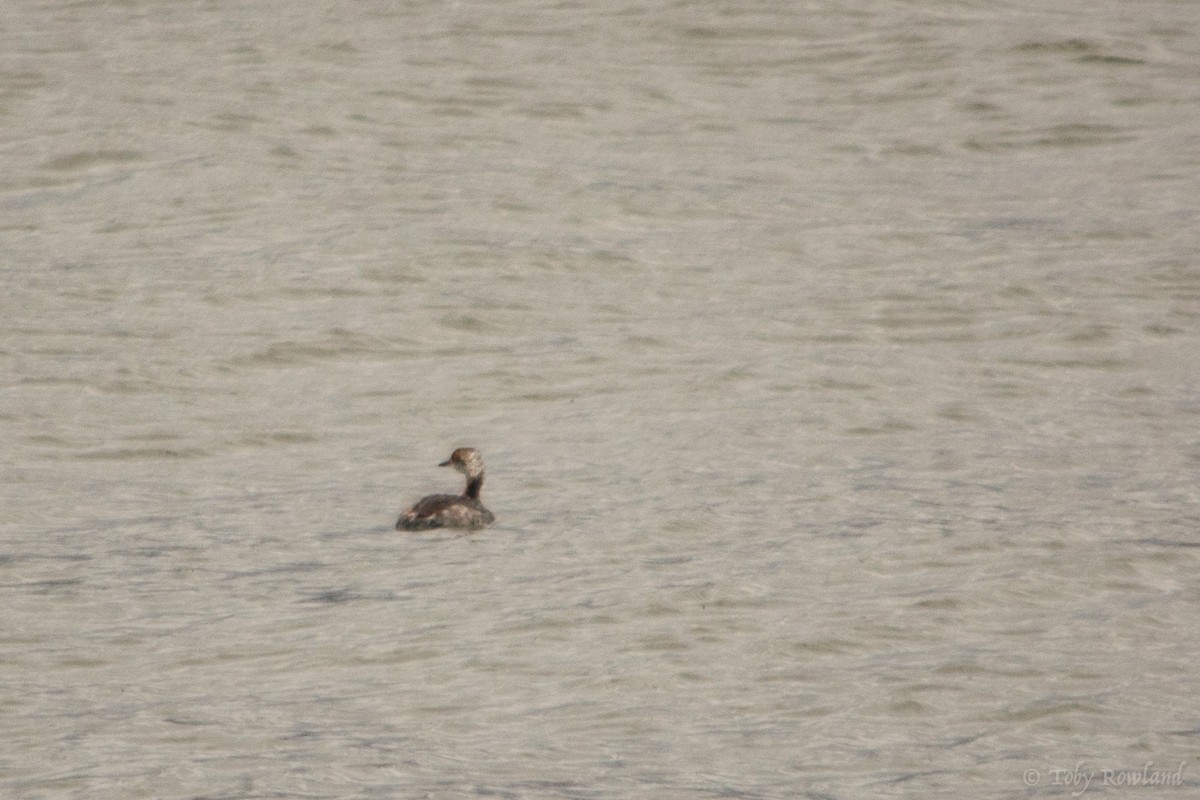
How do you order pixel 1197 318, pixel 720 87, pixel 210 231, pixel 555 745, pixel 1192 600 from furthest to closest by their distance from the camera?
pixel 720 87
pixel 210 231
pixel 1197 318
pixel 1192 600
pixel 555 745

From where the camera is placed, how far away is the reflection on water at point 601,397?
8.00 meters

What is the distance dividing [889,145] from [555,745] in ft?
42.9

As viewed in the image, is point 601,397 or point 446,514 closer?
point 446,514

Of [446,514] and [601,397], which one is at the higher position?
[446,514]

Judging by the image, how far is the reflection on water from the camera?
26.2 feet

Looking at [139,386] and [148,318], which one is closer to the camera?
[139,386]

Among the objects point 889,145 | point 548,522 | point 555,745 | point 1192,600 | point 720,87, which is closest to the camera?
point 555,745

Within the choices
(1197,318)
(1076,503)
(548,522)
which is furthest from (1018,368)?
(548,522)

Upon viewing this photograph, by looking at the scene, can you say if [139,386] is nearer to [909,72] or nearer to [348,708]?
[348,708]

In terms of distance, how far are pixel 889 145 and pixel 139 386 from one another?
8.78 meters

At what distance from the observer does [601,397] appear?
14.2 m

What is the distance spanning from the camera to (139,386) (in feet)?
47.0

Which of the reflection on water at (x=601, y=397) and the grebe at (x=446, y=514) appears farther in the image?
the grebe at (x=446, y=514)

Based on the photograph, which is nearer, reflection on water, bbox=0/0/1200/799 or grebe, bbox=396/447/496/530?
reflection on water, bbox=0/0/1200/799
